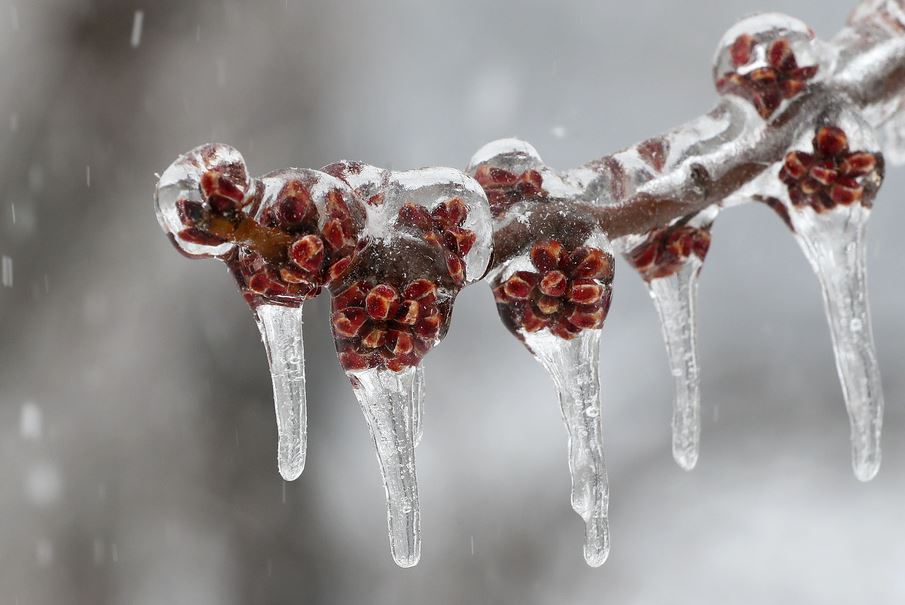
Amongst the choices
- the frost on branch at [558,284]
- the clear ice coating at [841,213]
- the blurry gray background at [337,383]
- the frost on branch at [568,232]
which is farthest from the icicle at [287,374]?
the blurry gray background at [337,383]

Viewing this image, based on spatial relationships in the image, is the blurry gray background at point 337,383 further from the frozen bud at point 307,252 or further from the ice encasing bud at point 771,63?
the frozen bud at point 307,252

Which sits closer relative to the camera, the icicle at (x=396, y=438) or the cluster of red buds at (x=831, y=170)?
the icicle at (x=396, y=438)

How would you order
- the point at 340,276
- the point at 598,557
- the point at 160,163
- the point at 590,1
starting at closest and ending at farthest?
the point at 340,276 → the point at 598,557 → the point at 160,163 → the point at 590,1

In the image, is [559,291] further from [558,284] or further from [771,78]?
[771,78]

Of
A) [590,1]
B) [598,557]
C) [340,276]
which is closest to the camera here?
[340,276]

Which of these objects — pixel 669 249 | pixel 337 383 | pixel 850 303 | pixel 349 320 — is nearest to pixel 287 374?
pixel 349 320

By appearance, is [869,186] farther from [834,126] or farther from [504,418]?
[504,418]

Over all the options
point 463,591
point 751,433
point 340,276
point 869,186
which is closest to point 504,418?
point 463,591

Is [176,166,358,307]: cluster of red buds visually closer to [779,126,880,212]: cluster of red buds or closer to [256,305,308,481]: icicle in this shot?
[256,305,308,481]: icicle
